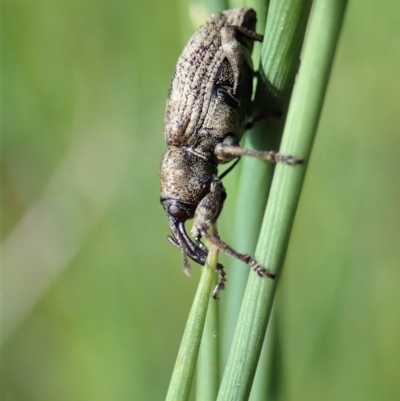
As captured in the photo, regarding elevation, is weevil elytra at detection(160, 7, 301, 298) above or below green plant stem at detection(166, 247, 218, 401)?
above

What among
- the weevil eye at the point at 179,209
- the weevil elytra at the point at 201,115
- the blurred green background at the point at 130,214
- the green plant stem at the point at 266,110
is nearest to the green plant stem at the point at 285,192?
the green plant stem at the point at 266,110

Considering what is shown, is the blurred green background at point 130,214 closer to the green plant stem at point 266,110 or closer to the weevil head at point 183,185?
the weevil head at point 183,185

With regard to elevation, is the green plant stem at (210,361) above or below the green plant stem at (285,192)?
below

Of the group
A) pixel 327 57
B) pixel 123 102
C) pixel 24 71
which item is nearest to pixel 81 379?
pixel 123 102

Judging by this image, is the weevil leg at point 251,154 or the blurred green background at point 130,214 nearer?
the weevil leg at point 251,154

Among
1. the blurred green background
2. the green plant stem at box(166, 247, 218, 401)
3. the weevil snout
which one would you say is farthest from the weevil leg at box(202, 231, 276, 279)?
the blurred green background

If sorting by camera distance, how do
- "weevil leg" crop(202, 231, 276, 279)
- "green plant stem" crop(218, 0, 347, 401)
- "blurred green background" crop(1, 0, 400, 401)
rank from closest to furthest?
"green plant stem" crop(218, 0, 347, 401) < "weevil leg" crop(202, 231, 276, 279) < "blurred green background" crop(1, 0, 400, 401)

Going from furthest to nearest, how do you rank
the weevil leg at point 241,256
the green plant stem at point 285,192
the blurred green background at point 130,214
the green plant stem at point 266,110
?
the blurred green background at point 130,214 → the green plant stem at point 266,110 → the weevil leg at point 241,256 → the green plant stem at point 285,192

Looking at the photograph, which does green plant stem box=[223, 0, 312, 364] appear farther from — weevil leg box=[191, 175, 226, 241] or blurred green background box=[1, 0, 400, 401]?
blurred green background box=[1, 0, 400, 401]
